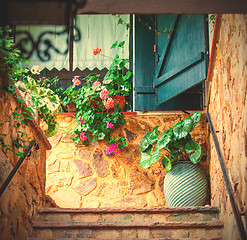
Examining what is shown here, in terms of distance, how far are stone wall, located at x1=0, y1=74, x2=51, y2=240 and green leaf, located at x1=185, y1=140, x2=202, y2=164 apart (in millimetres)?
1499

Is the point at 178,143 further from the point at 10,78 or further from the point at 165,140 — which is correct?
the point at 10,78

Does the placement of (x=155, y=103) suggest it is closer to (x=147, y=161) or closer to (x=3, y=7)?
(x=147, y=161)

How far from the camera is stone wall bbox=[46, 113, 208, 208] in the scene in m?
3.78

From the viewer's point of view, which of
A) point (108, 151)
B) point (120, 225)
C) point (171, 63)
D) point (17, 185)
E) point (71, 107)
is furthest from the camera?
point (71, 107)

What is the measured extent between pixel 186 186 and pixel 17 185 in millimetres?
1698

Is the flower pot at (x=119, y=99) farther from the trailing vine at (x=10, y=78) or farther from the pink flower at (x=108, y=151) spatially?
the trailing vine at (x=10, y=78)

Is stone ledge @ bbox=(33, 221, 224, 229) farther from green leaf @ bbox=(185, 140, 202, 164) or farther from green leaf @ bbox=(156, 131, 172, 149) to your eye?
green leaf @ bbox=(156, 131, 172, 149)

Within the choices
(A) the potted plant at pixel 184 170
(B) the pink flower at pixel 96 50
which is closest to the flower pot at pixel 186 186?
(A) the potted plant at pixel 184 170

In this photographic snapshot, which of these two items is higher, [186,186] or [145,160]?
[145,160]

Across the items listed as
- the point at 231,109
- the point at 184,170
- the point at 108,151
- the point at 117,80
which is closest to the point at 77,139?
the point at 108,151

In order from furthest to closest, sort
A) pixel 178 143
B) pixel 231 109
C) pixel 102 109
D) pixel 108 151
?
pixel 102 109, pixel 108 151, pixel 178 143, pixel 231 109

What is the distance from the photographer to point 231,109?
6.83 ft

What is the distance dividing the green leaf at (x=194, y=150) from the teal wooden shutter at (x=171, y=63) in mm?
606

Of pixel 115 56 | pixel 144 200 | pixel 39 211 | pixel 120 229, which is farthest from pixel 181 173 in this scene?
pixel 115 56
